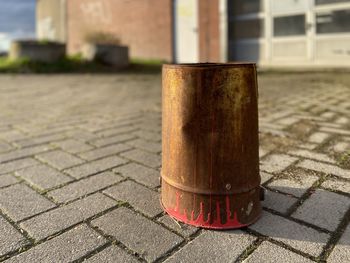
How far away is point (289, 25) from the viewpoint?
33.2 feet

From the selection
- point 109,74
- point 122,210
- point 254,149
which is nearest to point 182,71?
point 254,149

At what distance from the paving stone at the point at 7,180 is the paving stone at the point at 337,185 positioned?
209cm

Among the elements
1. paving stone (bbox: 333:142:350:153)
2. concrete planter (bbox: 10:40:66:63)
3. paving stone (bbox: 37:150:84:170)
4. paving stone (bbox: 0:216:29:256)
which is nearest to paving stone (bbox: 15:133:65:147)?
paving stone (bbox: 37:150:84:170)

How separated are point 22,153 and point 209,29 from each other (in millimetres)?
9434

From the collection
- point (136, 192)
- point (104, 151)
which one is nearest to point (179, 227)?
point (136, 192)

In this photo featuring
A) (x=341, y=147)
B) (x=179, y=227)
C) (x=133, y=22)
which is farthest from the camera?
(x=133, y=22)

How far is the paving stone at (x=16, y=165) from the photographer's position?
2660 millimetres

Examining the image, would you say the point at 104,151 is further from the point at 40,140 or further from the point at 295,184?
the point at 295,184

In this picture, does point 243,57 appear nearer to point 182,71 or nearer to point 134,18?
point 134,18

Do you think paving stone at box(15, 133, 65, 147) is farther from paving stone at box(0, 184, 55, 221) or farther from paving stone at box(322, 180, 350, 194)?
paving stone at box(322, 180, 350, 194)

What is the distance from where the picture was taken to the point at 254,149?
1.88 meters

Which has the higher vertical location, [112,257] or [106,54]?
[106,54]

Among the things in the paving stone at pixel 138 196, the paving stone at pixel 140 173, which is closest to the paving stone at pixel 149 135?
the paving stone at pixel 140 173

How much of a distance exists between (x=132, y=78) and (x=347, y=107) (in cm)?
541
